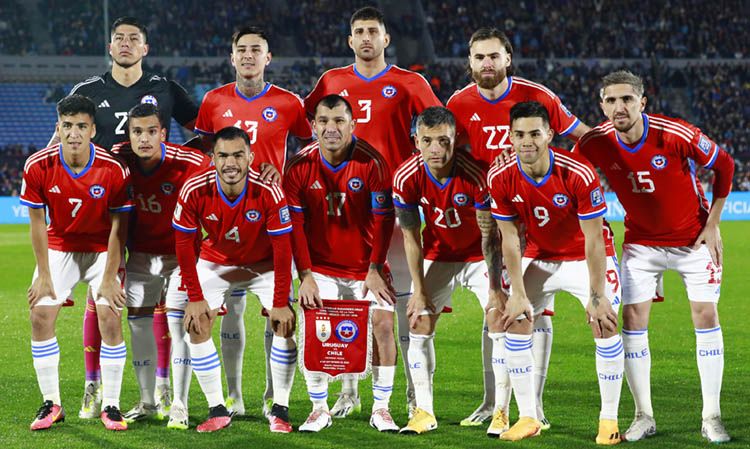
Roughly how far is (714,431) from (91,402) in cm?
398

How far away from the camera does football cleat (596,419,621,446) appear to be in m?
4.98

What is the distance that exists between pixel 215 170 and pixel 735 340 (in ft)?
19.1

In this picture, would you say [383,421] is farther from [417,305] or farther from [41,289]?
[41,289]

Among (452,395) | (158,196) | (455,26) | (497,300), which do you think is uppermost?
(455,26)

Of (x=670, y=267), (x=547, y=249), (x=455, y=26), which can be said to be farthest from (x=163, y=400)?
(x=455, y=26)

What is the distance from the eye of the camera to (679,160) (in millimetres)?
5172

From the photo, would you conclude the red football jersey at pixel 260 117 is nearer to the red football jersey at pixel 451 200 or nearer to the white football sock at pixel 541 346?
the red football jersey at pixel 451 200

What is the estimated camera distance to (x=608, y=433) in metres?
4.99

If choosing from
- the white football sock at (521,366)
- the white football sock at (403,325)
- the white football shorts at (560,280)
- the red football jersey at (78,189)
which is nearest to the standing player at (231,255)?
the red football jersey at (78,189)

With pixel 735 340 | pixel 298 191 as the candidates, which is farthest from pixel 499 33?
pixel 735 340

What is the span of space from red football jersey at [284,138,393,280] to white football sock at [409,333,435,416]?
0.60 m

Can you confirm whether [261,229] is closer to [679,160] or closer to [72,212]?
[72,212]

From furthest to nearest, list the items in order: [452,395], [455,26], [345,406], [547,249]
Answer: [455,26], [452,395], [345,406], [547,249]

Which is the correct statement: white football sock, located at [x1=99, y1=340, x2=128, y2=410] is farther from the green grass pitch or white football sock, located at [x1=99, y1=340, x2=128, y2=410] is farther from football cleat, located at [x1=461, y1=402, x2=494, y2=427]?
football cleat, located at [x1=461, y1=402, x2=494, y2=427]
